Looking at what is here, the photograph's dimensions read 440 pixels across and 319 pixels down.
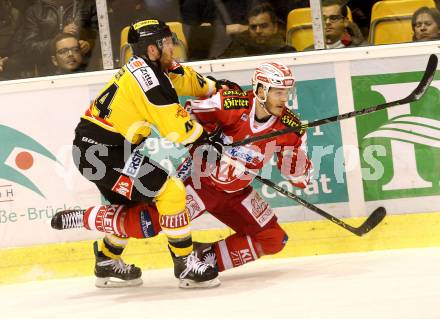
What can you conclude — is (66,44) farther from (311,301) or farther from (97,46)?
(311,301)

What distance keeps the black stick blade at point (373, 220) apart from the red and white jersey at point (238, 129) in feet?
1.93

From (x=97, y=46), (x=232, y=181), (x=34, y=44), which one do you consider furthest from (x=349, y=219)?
(x=34, y=44)

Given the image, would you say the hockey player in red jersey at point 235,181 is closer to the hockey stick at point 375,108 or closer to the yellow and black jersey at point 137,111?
the hockey stick at point 375,108

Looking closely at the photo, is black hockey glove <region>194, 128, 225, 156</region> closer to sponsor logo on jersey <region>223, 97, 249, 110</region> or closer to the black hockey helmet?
sponsor logo on jersey <region>223, 97, 249, 110</region>

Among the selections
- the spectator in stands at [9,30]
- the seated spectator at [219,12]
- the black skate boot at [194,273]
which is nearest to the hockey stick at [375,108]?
the black skate boot at [194,273]

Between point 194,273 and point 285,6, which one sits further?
point 285,6

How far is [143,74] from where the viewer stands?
4.22m

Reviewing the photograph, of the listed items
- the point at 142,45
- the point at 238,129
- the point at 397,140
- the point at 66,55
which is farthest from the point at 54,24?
the point at 397,140

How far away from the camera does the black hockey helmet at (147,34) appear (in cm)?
427

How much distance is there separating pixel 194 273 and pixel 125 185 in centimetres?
52

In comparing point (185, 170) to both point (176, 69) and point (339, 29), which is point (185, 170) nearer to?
point (176, 69)

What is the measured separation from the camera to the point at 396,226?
4.96 meters

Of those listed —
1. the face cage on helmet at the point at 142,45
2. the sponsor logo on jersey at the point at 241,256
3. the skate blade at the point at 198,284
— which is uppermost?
the face cage on helmet at the point at 142,45

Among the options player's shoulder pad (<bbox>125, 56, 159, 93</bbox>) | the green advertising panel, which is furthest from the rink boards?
player's shoulder pad (<bbox>125, 56, 159, 93</bbox>)
